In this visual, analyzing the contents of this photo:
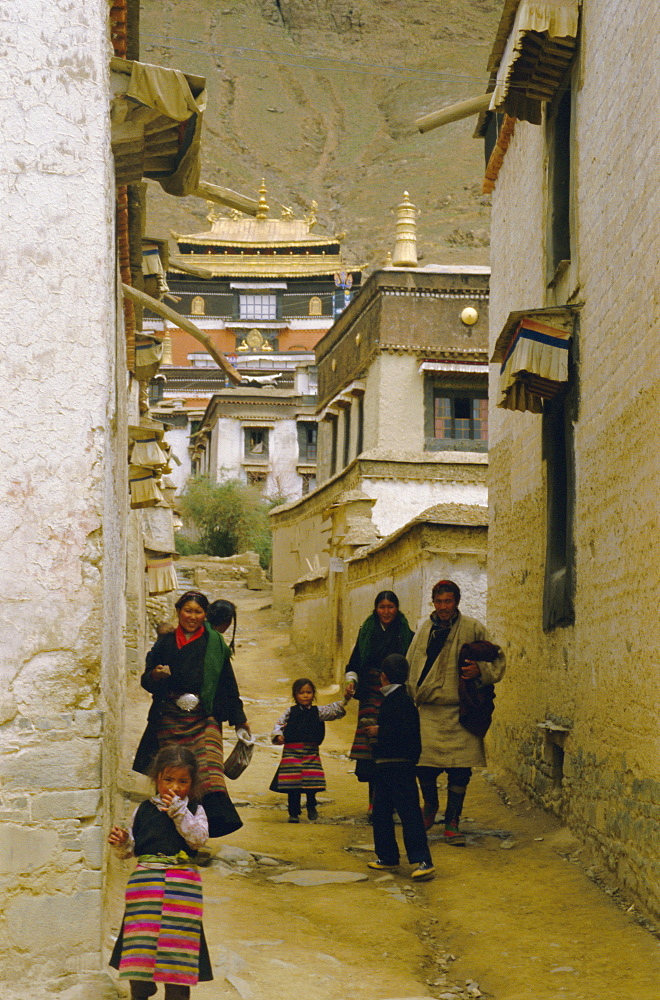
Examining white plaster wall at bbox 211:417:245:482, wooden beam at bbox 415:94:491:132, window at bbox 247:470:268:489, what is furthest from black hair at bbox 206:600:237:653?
window at bbox 247:470:268:489

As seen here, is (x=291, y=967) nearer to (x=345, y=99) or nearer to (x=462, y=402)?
(x=462, y=402)

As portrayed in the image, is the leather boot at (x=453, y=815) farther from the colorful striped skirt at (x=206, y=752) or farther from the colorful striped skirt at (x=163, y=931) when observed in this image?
the colorful striped skirt at (x=163, y=931)

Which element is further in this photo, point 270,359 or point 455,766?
point 270,359

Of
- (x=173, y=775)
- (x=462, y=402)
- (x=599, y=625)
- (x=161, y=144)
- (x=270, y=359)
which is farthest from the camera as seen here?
(x=270, y=359)

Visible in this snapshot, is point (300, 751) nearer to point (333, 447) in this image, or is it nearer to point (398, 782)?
point (398, 782)

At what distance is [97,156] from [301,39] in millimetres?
117522

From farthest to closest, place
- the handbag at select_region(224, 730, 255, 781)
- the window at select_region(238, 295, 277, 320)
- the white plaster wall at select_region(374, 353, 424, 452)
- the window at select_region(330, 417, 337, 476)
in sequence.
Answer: the window at select_region(238, 295, 277, 320), the window at select_region(330, 417, 337, 476), the white plaster wall at select_region(374, 353, 424, 452), the handbag at select_region(224, 730, 255, 781)

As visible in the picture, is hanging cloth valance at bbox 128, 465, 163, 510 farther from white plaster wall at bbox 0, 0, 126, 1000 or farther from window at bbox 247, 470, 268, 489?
window at bbox 247, 470, 268, 489

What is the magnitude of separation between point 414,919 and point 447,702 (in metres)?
1.87

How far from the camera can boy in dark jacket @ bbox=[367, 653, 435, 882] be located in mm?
7129

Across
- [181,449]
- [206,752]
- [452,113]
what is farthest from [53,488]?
[181,449]

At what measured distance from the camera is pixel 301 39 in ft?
376

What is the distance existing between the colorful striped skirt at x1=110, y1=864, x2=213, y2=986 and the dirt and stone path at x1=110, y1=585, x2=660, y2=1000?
63 centimetres

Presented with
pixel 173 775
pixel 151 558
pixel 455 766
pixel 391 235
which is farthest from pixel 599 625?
pixel 391 235
